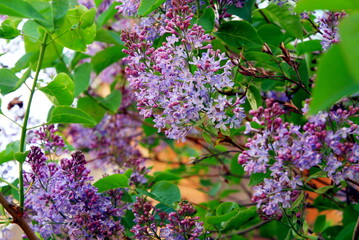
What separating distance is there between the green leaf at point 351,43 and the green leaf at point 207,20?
0.56 m

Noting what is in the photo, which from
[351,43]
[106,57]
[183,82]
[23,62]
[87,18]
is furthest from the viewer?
[106,57]

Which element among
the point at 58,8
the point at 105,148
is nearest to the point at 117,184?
the point at 58,8

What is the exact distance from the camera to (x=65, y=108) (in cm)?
77

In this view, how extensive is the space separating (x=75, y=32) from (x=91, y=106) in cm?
51

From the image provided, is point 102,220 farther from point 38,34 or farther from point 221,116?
point 38,34

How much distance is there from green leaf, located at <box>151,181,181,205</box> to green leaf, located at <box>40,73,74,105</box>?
0.25 metres

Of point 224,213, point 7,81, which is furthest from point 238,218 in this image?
point 7,81

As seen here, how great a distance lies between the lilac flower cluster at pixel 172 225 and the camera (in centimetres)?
79

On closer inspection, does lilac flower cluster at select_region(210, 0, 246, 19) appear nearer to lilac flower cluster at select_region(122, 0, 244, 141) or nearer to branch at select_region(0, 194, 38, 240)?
lilac flower cluster at select_region(122, 0, 244, 141)

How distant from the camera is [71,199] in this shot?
837mm

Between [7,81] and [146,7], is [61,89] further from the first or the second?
[146,7]

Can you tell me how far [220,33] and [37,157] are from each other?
41 cm

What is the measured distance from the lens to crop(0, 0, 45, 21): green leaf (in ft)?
2.32

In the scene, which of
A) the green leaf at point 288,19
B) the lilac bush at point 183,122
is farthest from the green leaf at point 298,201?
the green leaf at point 288,19
